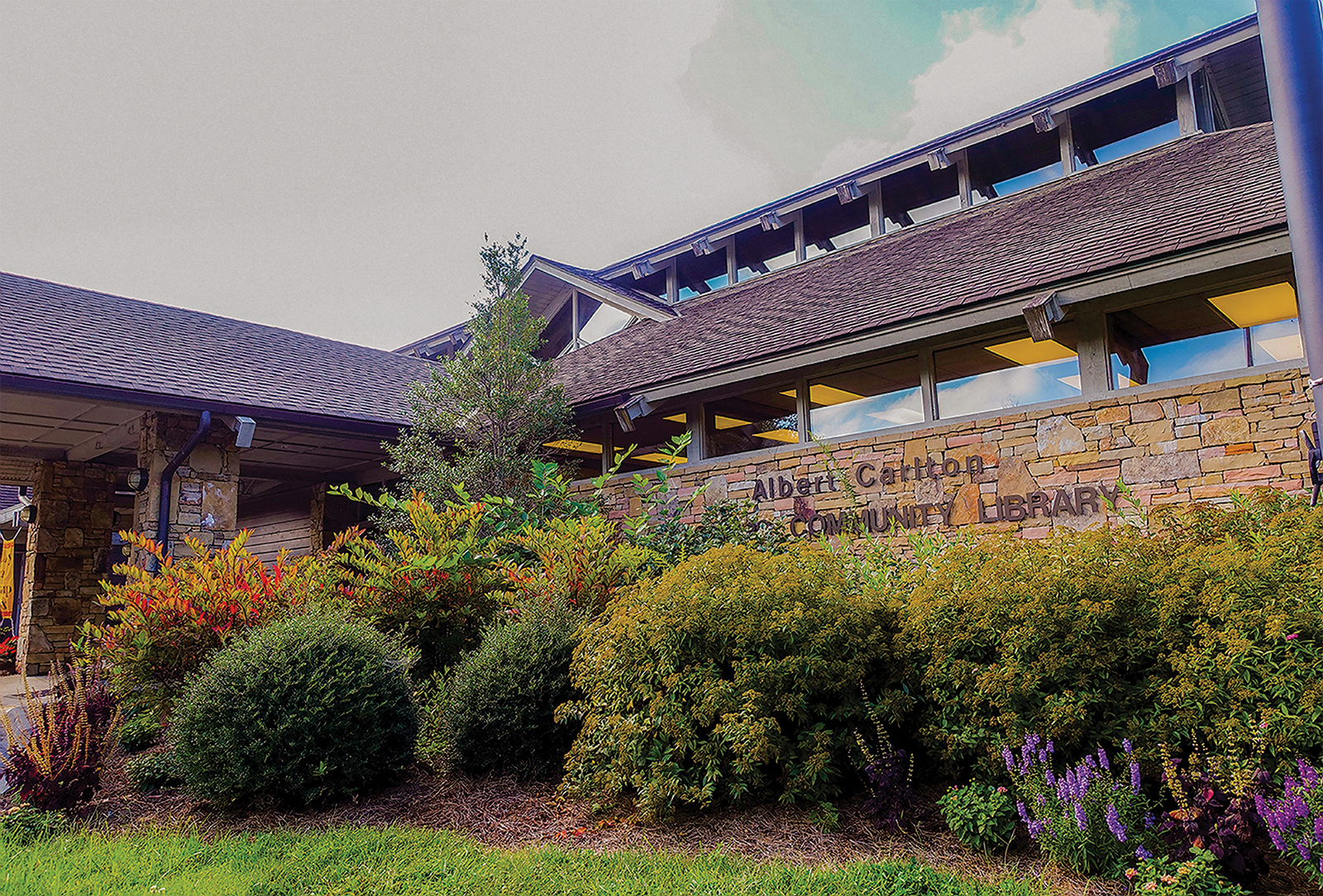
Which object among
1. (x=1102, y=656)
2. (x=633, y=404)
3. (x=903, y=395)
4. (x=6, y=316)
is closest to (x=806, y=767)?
(x=1102, y=656)

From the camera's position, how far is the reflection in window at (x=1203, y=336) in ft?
Answer: 22.3

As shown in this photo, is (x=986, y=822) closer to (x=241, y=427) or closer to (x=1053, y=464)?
(x=1053, y=464)

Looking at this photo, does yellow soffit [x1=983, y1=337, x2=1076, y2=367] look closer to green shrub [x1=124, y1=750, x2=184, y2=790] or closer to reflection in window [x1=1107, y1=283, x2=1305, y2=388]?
reflection in window [x1=1107, y1=283, x2=1305, y2=388]

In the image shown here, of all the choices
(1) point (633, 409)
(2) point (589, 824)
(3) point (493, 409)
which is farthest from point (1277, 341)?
(3) point (493, 409)

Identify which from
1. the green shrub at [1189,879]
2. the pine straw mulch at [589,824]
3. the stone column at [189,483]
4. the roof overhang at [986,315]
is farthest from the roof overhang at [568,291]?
the green shrub at [1189,879]

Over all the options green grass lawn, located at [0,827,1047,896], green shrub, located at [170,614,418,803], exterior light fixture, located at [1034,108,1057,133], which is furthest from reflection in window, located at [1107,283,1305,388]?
green shrub, located at [170,614,418,803]

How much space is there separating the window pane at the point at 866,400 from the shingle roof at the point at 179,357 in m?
5.89

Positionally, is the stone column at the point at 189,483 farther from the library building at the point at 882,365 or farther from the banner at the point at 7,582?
the banner at the point at 7,582

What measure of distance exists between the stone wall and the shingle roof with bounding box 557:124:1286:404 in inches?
49.0

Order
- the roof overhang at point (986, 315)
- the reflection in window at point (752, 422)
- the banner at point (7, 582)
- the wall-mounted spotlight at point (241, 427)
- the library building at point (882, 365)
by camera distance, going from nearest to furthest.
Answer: the roof overhang at point (986, 315)
the library building at point (882, 365)
the wall-mounted spotlight at point (241, 427)
the reflection in window at point (752, 422)
the banner at point (7, 582)

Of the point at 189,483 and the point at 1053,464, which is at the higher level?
the point at 189,483

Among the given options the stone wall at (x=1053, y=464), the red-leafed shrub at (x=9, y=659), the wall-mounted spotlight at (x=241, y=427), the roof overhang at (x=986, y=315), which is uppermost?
the roof overhang at (x=986, y=315)

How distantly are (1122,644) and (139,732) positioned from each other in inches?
235

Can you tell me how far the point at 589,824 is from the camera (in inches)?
159
